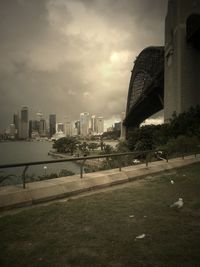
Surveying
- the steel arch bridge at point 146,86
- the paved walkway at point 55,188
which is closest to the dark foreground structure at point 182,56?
the steel arch bridge at point 146,86

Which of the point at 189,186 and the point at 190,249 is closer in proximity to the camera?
the point at 190,249

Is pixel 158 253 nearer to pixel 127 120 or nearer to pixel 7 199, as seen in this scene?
pixel 7 199

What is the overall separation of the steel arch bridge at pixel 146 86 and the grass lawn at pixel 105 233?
65.4m

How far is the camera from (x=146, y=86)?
261 feet

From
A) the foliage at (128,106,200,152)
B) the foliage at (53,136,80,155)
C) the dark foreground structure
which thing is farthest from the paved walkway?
the foliage at (53,136,80,155)

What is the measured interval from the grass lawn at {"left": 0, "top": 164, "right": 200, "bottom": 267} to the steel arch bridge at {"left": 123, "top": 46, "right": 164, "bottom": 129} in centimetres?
6539

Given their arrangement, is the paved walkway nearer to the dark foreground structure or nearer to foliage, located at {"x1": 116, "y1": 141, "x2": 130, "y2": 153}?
foliage, located at {"x1": 116, "y1": 141, "x2": 130, "y2": 153}

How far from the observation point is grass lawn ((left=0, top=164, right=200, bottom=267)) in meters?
3.68

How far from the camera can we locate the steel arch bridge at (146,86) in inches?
2831

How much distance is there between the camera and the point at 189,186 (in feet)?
27.5

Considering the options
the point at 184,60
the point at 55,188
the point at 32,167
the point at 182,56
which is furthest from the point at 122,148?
the point at 55,188

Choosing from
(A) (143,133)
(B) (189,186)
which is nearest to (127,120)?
(A) (143,133)

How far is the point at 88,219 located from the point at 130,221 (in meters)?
0.82

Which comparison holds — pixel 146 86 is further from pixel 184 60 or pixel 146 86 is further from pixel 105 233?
pixel 105 233
